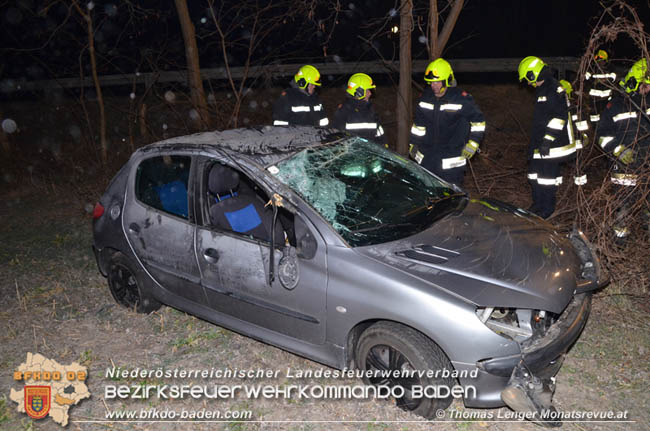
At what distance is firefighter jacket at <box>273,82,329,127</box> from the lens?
270 inches

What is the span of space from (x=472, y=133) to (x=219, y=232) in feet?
10.7

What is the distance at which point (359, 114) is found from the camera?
6.43 m

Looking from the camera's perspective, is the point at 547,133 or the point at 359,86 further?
the point at 359,86

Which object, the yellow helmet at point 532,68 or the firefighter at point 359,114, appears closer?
the yellow helmet at point 532,68

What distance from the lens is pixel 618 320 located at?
4.36 m

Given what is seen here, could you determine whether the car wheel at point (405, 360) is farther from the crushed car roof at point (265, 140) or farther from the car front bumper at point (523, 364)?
the crushed car roof at point (265, 140)

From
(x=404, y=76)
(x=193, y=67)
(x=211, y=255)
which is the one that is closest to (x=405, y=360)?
(x=211, y=255)

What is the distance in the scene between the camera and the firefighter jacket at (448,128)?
5.79 m

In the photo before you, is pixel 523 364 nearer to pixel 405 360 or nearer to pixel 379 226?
pixel 405 360

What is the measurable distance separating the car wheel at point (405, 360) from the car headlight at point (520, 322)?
1.23ft

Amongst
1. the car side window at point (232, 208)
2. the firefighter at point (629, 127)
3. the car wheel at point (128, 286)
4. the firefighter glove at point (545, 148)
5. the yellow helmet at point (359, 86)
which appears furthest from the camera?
the yellow helmet at point (359, 86)

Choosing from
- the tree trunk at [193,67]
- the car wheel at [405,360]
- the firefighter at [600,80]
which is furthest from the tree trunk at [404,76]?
the car wheel at [405,360]

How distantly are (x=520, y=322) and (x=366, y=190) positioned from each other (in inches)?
53.8

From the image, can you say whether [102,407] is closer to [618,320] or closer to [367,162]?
[367,162]
